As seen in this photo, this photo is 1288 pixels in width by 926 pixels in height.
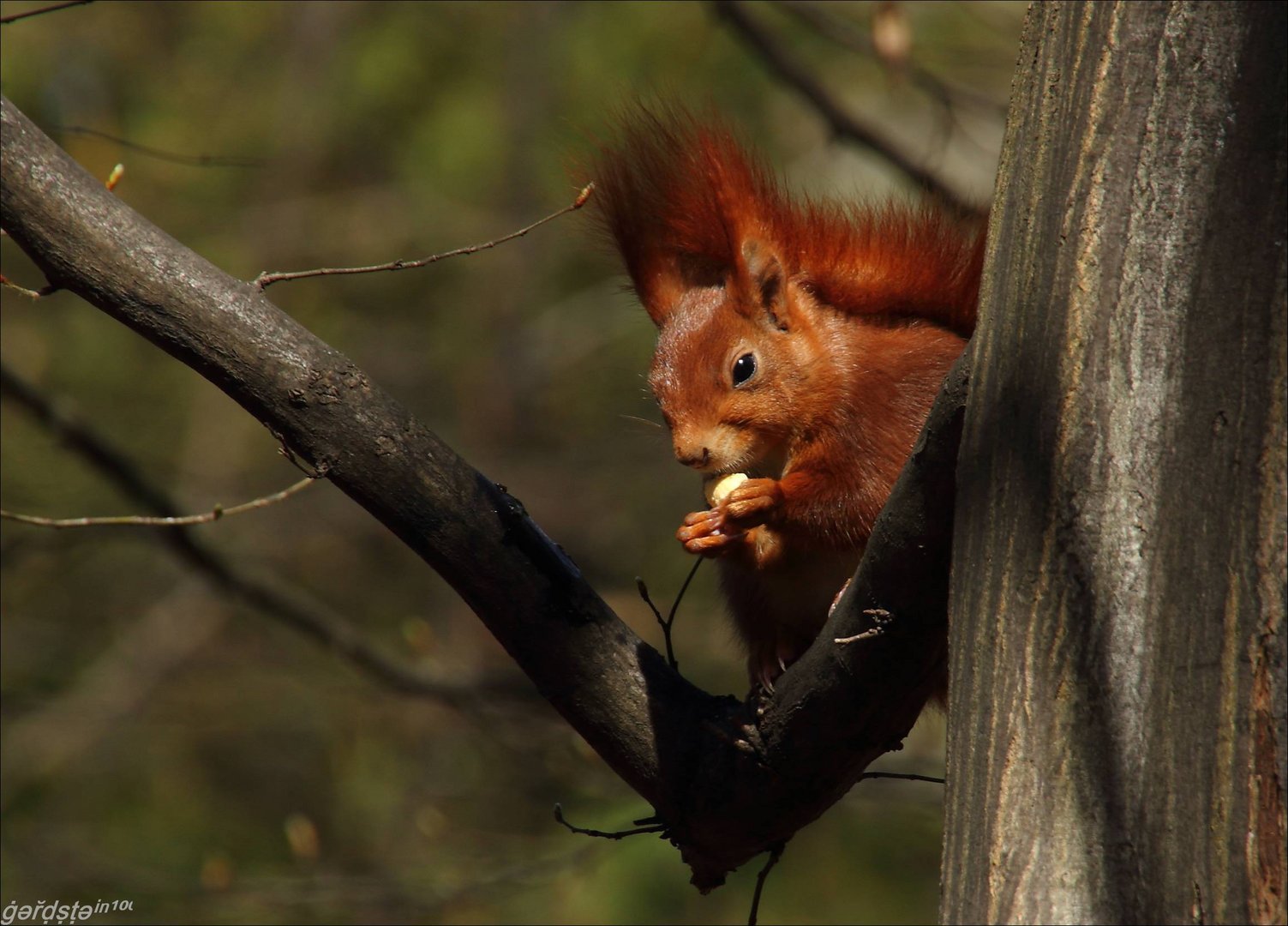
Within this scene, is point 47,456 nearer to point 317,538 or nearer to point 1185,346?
point 317,538

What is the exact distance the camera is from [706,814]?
1.69 m

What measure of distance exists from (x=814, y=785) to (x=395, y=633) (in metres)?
5.04

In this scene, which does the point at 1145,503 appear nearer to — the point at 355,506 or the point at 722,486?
the point at 722,486

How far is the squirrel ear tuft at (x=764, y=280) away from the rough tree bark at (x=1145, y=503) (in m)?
0.91

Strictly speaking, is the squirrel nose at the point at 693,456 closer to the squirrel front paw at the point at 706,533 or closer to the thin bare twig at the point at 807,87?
the squirrel front paw at the point at 706,533

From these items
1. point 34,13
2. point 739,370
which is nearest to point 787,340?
point 739,370

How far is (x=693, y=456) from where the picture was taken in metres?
1.97

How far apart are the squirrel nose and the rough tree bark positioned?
83cm

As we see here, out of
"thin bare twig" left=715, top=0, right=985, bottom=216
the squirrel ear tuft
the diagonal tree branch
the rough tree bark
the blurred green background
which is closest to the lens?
the rough tree bark

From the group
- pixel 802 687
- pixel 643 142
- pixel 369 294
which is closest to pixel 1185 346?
pixel 802 687

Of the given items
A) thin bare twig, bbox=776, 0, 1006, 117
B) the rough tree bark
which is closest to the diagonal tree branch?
the rough tree bark

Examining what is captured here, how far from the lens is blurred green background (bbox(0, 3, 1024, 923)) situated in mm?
3881

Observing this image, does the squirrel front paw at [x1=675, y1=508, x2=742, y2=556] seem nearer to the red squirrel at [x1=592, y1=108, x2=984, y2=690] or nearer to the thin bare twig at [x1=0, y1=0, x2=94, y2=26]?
the red squirrel at [x1=592, y1=108, x2=984, y2=690]

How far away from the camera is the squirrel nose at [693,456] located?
1.97 m
